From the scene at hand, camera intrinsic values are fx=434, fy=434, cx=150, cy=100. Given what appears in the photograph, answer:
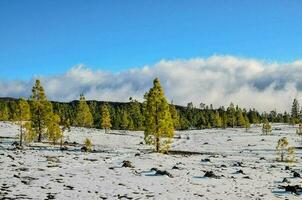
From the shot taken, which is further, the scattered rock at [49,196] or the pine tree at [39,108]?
the pine tree at [39,108]

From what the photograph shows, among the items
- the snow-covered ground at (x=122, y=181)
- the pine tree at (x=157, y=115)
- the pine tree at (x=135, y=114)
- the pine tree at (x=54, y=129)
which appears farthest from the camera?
the pine tree at (x=135, y=114)

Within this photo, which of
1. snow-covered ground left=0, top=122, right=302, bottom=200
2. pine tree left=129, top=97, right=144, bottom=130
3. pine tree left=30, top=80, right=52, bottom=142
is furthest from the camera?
pine tree left=129, top=97, right=144, bottom=130

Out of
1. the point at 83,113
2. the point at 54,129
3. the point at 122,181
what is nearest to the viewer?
the point at 122,181

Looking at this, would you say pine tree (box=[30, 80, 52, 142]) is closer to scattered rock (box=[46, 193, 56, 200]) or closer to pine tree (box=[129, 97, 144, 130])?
scattered rock (box=[46, 193, 56, 200])

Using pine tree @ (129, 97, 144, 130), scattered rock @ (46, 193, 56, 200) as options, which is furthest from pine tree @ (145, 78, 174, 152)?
pine tree @ (129, 97, 144, 130)

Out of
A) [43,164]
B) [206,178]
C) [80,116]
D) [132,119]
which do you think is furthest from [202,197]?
[132,119]

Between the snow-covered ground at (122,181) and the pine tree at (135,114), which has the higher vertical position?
the pine tree at (135,114)

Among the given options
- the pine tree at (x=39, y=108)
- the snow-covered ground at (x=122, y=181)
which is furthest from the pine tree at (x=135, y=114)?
the snow-covered ground at (x=122, y=181)

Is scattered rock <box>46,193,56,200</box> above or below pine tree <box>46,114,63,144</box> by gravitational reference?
below

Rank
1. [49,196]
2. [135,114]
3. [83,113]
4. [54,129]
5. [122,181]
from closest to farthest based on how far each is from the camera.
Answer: [49,196] → [122,181] → [54,129] → [83,113] → [135,114]

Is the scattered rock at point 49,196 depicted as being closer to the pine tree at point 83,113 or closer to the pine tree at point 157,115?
the pine tree at point 157,115

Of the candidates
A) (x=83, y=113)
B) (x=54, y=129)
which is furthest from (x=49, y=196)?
(x=83, y=113)

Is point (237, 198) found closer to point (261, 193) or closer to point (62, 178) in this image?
point (261, 193)

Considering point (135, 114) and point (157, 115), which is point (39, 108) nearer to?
point (157, 115)
